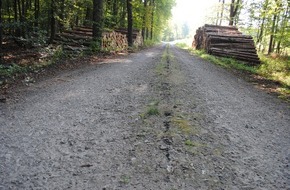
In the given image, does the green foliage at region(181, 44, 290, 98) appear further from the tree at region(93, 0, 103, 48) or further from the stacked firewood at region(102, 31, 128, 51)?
the tree at region(93, 0, 103, 48)

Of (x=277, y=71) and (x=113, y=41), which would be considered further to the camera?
(x=113, y=41)

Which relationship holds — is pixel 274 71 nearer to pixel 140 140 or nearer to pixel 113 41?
pixel 113 41

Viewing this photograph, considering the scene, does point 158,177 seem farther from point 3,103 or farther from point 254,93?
point 254,93

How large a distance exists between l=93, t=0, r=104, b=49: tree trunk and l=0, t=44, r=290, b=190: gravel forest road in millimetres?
7480

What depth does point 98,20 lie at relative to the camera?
1283 centimetres

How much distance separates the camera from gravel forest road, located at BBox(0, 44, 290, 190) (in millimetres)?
2588

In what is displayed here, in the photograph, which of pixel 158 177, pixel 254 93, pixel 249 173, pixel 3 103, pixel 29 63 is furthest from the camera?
pixel 29 63

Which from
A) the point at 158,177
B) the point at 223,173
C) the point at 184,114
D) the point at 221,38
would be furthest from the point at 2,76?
the point at 221,38

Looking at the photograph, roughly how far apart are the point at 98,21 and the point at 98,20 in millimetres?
50

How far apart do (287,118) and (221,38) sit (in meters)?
13.6

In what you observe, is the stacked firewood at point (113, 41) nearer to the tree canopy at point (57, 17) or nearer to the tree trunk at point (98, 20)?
the tree canopy at point (57, 17)

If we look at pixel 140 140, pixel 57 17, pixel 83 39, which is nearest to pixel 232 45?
pixel 83 39

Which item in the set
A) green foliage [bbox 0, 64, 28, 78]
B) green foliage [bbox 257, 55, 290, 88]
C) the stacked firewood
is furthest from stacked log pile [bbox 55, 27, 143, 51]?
green foliage [bbox 257, 55, 290, 88]

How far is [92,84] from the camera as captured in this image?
6.48m
